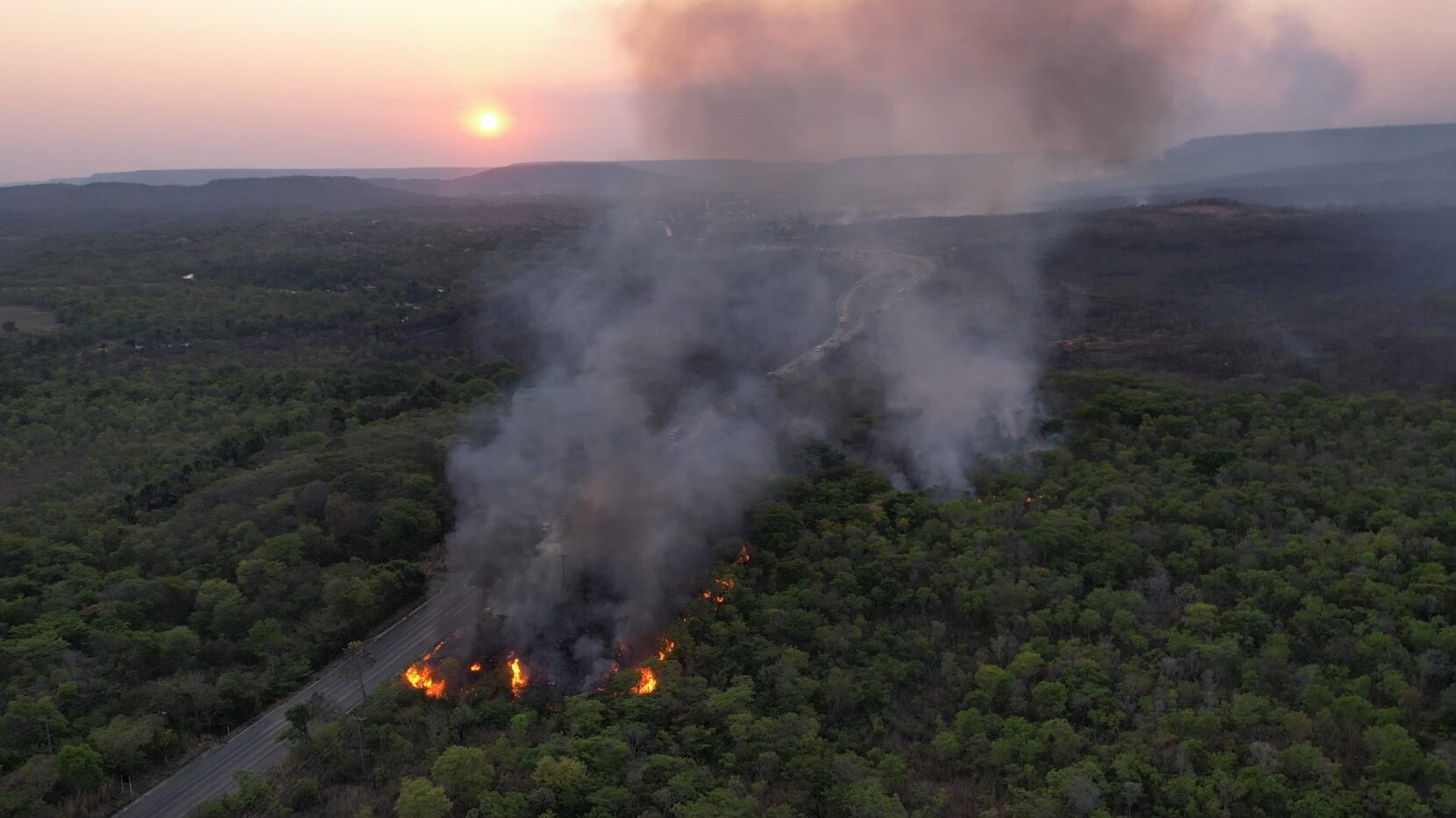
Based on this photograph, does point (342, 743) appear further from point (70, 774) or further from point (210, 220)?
point (210, 220)

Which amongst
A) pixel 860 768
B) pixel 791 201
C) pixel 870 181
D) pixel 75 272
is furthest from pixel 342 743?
pixel 870 181

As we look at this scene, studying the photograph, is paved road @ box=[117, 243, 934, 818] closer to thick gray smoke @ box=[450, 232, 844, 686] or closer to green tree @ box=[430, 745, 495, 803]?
thick gray smoke @ box=[450, 232, 844, 686]

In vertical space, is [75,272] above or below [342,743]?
above

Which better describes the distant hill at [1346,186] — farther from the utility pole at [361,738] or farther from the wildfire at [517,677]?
the utility pole at [361,738]

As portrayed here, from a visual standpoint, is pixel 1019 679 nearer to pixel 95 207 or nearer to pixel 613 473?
pixel 613 473

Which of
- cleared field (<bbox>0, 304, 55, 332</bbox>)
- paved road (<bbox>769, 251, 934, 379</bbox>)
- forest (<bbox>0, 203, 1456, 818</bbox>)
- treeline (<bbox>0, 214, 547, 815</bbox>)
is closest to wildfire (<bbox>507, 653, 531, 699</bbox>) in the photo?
forest (<bbox>0, 203, 1456, 818</bbox>)

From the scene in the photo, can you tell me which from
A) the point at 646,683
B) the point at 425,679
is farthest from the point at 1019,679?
the point at 425,679
